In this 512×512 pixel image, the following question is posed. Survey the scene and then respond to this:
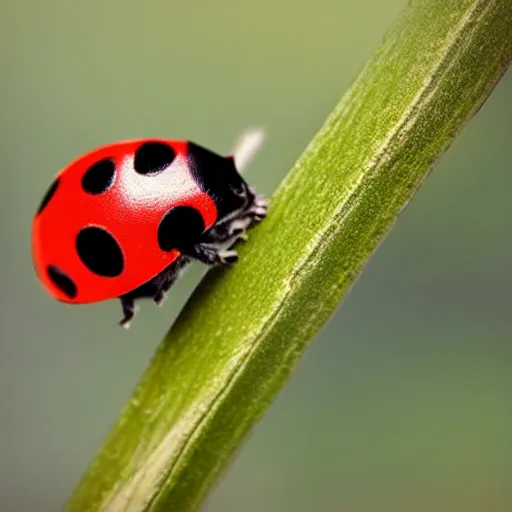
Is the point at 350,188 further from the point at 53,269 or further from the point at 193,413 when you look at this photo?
the point at 53,269

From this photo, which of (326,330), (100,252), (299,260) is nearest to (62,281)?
(100,252)

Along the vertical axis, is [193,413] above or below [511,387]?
below

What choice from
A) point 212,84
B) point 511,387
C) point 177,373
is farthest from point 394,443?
point 177,373

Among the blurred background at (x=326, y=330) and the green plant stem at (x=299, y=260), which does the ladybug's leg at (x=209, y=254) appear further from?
the blurred background at (x=326, y=330)

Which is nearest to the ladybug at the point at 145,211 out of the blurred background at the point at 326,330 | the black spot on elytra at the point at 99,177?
the black spot on elytra at the point at 99,177

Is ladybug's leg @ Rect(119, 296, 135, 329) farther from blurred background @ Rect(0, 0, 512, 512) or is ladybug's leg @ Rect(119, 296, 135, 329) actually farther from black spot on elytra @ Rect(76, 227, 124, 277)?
blurred background @ Rect(0, 0, 512, 512)

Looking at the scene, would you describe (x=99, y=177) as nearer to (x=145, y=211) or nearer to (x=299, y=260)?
(x=145, y=211)
